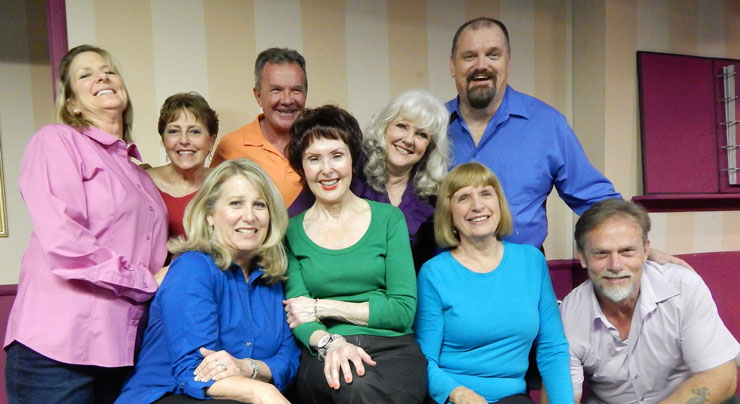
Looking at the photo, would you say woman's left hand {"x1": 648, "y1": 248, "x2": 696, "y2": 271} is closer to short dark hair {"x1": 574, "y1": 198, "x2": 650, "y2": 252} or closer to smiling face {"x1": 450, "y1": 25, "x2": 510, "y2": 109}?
short dark hair {"x1": 574, "y1": 198, "x2": 650, "y2": 252}

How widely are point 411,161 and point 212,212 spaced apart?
816 millimetres

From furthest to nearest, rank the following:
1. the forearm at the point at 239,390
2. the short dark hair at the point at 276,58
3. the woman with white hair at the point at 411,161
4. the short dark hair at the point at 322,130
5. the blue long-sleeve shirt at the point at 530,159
Answer: 1. the short dark hair at the point at 276,58
2. the blue long-sleeve shirt at the point at 530,159
3. the woman with white hair at the point at 411,161
4. the short dark hair at the point at 322,130
5. the forearm at the point at 239,390

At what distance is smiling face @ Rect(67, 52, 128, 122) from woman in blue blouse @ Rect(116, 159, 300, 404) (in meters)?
0.46

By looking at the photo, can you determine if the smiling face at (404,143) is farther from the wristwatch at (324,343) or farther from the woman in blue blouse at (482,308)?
the wristwatch at (324,343)

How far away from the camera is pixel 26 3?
362 cm

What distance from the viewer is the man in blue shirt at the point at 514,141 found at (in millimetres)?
2248

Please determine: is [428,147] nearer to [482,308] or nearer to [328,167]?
[328,167]

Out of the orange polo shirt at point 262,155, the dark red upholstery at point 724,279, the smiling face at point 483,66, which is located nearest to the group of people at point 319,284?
the orange polo shirt at point 262,155

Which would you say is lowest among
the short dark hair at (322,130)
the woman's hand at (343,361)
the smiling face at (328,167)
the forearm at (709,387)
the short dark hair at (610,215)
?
the forearm at (709,387)

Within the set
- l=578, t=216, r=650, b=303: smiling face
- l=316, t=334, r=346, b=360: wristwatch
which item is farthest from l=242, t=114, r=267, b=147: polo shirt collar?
l=578, t=216, r=650, b=303: smiling face

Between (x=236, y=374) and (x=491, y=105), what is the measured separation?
1.67 m

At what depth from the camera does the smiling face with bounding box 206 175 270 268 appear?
1.60 meters

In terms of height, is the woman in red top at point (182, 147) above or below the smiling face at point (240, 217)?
above

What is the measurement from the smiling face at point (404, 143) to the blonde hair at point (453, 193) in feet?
0.62
